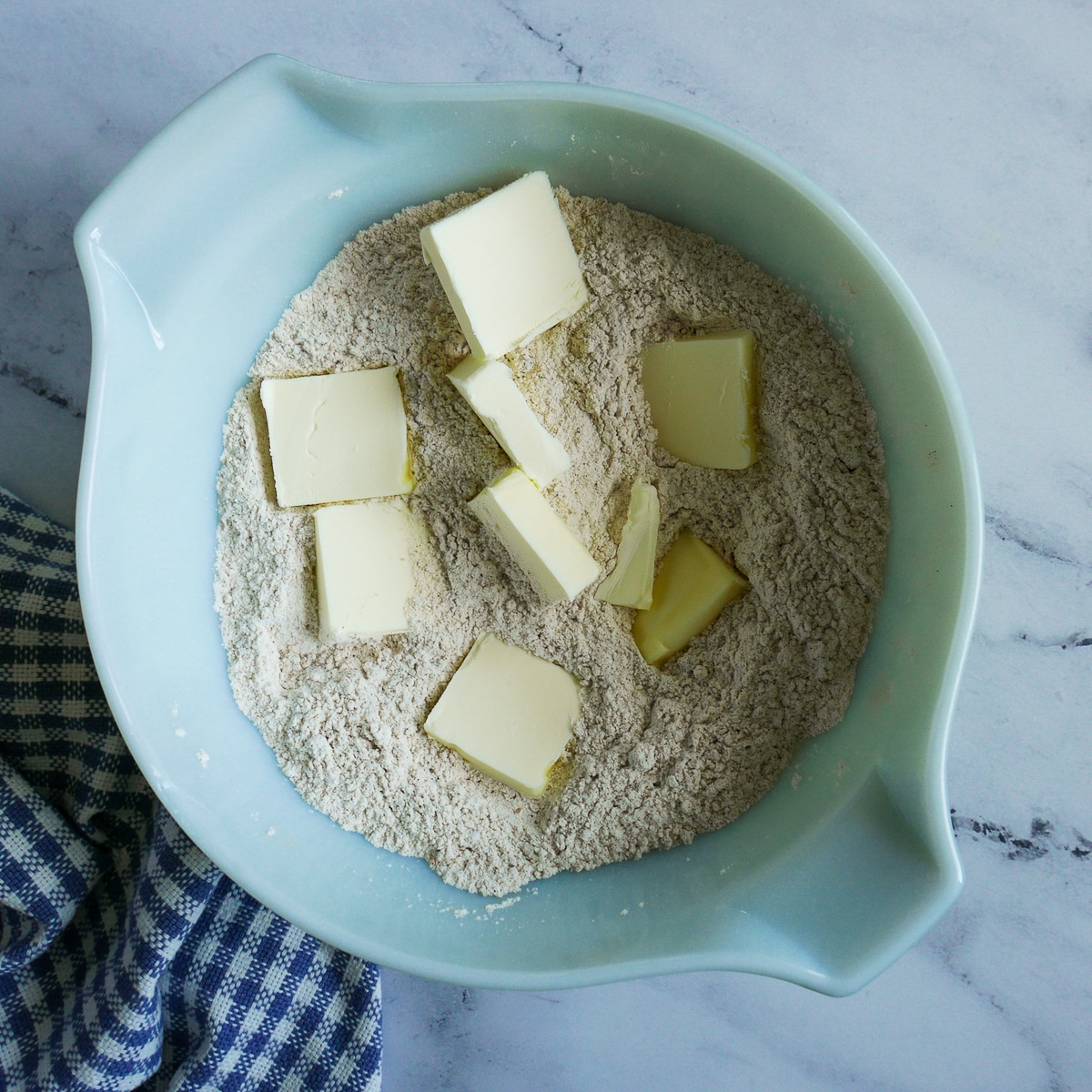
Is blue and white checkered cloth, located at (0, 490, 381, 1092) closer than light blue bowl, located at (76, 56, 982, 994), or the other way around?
light blue bowl, located at (76, 56, 982, 994)

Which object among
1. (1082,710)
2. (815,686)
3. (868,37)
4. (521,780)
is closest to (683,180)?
(868,37)

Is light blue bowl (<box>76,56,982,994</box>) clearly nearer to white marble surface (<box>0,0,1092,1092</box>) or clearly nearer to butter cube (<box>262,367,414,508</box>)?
butter cube (<box>262,367,414,508</box>)

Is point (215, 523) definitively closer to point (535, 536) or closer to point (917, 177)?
point (535, 536)

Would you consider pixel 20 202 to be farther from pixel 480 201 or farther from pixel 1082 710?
pixel 1082 710

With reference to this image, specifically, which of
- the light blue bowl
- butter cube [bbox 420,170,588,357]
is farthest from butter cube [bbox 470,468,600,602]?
the light blue bowl

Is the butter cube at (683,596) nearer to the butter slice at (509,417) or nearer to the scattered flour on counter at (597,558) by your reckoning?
the scattered flour on counter at (597,558)

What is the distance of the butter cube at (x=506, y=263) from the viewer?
0.87m

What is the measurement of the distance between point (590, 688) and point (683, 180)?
539 millimetres

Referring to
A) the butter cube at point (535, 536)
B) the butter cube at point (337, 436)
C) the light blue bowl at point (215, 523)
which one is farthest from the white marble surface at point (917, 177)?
the butter cube at point (535, 536)

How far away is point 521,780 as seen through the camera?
3.16 ft

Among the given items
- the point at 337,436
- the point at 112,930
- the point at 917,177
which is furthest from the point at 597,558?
the point at 112,930

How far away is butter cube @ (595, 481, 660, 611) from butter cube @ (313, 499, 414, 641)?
0.72 ft

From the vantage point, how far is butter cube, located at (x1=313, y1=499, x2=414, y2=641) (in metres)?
0.95

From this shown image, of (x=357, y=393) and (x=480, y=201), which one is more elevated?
(x=480, y=201)
